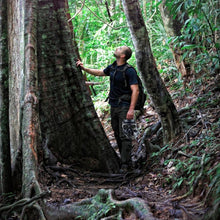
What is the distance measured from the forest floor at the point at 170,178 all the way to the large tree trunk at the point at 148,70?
0.93 feet

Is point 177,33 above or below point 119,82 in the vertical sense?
above

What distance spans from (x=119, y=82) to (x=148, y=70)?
655 mm

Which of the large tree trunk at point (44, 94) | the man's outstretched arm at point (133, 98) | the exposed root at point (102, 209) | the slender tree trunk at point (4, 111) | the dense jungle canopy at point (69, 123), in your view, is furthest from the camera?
the man's outstretched arm at point (133, 98)

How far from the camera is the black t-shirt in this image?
5.13 meters

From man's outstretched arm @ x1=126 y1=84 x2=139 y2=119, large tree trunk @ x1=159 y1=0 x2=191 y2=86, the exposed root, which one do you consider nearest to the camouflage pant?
man's outstretched arm @ x1=126 y1=84 x2=139 y2=119

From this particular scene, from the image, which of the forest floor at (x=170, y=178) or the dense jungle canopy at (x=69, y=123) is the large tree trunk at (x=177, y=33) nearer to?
the forest floor at (x=170, y=178)

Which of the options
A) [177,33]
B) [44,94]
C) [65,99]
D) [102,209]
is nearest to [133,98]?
[65,99]

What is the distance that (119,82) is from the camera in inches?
209

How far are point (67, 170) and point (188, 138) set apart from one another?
198 centimetres

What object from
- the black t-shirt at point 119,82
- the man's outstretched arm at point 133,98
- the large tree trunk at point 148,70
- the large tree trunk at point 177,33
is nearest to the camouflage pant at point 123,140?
the black t-shirt at point 119,82

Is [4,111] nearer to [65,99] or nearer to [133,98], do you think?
[65,99]

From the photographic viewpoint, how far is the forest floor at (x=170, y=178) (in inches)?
103

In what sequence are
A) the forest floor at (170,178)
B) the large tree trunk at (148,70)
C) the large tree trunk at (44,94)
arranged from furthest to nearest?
the large tree trunk at (148,70) < the large tree trunk at (44,94) < the forest floor at (170,178)

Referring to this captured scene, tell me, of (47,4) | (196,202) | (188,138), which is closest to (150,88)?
(188,138)
